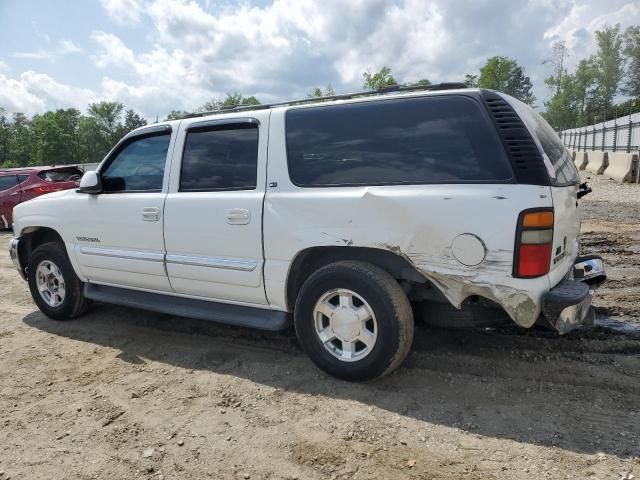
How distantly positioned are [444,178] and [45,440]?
2.99 meters

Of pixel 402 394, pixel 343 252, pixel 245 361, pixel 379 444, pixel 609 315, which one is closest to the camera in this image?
pixel 379 444

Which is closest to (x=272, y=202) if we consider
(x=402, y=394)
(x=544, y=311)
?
(x=402, y=394)

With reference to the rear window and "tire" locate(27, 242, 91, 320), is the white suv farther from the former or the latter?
the rear window

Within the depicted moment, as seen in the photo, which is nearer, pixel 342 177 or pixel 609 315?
pixel 342 177

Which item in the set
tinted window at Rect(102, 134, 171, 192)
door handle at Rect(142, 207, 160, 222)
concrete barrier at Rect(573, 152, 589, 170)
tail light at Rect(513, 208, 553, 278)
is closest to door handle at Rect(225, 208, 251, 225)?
door handle at Rect(142, 207, 160, 222)

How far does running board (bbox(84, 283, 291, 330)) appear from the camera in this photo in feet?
12.3

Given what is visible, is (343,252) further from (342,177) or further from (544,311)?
(544,311)

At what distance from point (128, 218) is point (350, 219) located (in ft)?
7.21

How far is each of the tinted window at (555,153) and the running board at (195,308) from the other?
2142 millimetres

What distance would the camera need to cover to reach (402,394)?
128 inches

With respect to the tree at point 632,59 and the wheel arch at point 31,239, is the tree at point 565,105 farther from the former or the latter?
the wheel arch at point 31,239

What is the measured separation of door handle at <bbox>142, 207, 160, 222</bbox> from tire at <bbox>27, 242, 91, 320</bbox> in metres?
1.35

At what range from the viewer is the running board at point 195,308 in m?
3.74

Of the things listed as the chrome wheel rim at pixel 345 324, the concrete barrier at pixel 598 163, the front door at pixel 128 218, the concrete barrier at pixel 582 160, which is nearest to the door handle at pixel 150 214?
the front door at pixel 128 218
